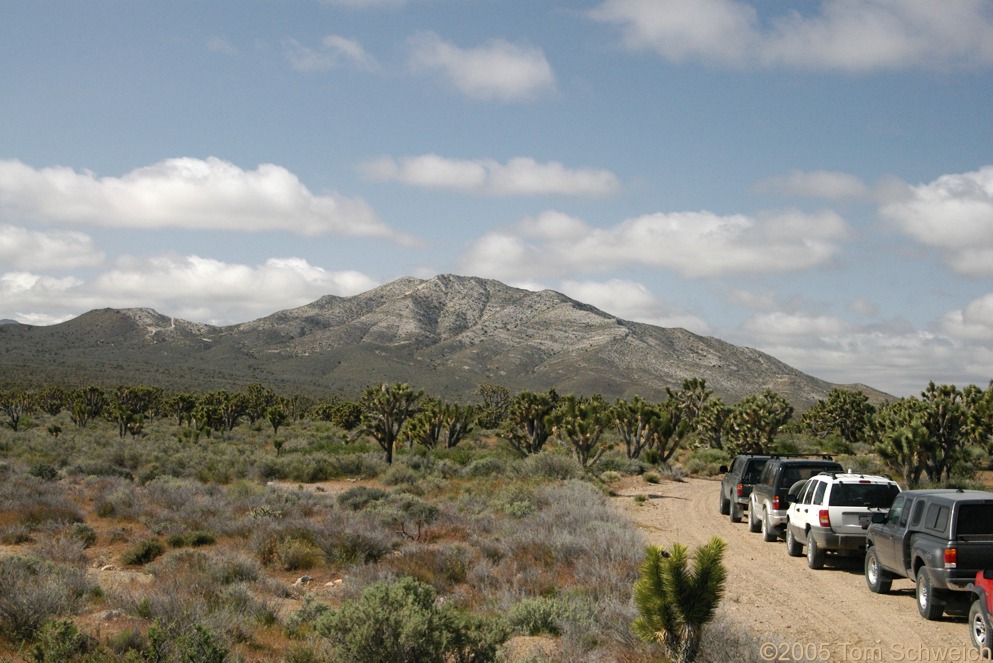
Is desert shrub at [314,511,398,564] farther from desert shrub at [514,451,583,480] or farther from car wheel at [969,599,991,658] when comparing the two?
desert shrub at [514,451,583,480]

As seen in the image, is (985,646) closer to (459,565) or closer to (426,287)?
(459,565)

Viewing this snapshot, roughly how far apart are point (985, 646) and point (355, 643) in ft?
23.4

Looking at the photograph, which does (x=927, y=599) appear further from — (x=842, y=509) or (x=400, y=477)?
(x=400, y=477)

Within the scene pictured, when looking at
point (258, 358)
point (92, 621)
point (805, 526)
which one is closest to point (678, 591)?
point (92, 621)

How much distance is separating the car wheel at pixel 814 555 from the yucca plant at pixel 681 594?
311 inches

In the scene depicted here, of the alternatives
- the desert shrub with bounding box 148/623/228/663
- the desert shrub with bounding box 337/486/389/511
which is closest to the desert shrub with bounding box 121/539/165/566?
the desert shrub with bounding box 337/486/389/511

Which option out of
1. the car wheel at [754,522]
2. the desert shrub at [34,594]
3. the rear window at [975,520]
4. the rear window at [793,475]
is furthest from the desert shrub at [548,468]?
the rear window at [975,520]

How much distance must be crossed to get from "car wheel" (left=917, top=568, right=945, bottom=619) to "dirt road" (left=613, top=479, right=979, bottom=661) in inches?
5.4

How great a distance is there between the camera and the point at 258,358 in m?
150

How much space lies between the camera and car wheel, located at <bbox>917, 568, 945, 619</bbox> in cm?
1014

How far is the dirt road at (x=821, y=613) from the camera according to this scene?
8.93 metres

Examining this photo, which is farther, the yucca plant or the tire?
the tire

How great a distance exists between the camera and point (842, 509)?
13750 mm

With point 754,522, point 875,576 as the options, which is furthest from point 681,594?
point 754,522
